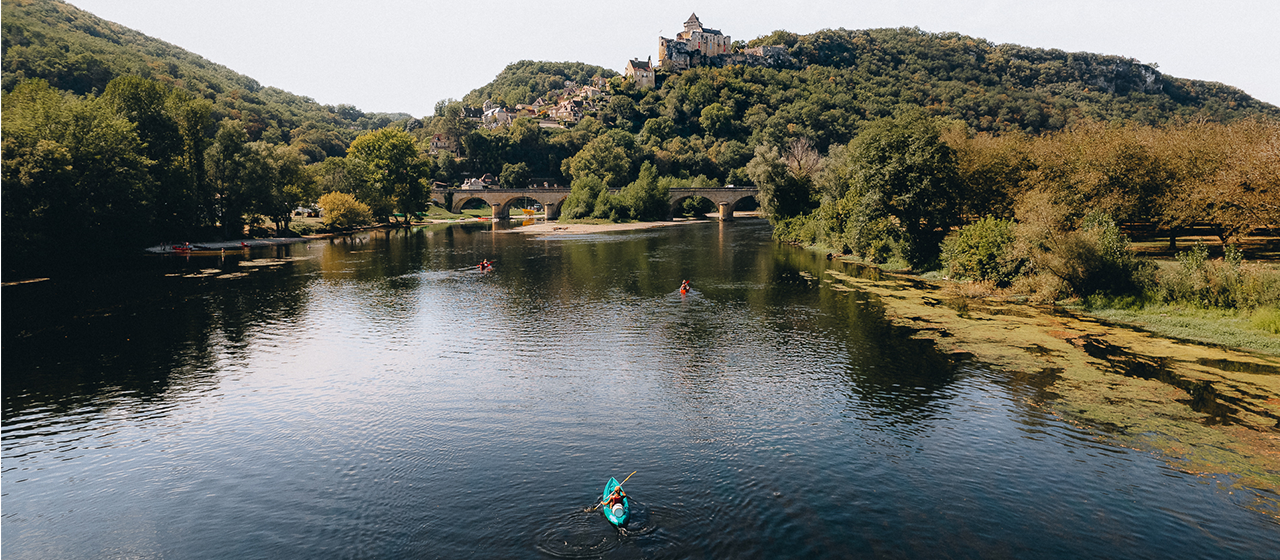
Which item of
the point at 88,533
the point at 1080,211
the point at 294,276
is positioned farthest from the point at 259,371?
the point at 1080,211

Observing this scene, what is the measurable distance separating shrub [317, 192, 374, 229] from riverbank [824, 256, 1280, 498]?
4177 inches

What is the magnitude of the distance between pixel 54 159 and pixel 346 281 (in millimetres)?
30637

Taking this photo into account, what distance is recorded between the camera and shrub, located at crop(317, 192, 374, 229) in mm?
119938

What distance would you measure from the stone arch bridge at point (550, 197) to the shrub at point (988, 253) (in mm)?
94852

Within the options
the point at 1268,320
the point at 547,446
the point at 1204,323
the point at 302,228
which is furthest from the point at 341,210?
the point at 1268,320

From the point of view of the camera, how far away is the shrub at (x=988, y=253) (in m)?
49.1

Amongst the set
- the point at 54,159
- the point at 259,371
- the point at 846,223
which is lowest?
the point at 259,371

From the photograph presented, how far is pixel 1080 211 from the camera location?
4903cm

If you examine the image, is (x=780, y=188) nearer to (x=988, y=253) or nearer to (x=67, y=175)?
(x=988, y=253)

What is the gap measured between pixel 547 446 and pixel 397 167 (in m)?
129

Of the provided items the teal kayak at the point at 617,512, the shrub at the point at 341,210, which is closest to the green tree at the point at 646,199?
the shrub at the point at 341,210

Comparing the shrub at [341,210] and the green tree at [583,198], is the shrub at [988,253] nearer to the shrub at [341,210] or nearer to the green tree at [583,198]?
the green tree at [583,198]

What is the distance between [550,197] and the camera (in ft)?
534

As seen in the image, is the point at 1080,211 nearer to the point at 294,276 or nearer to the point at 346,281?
the point at 346,281
